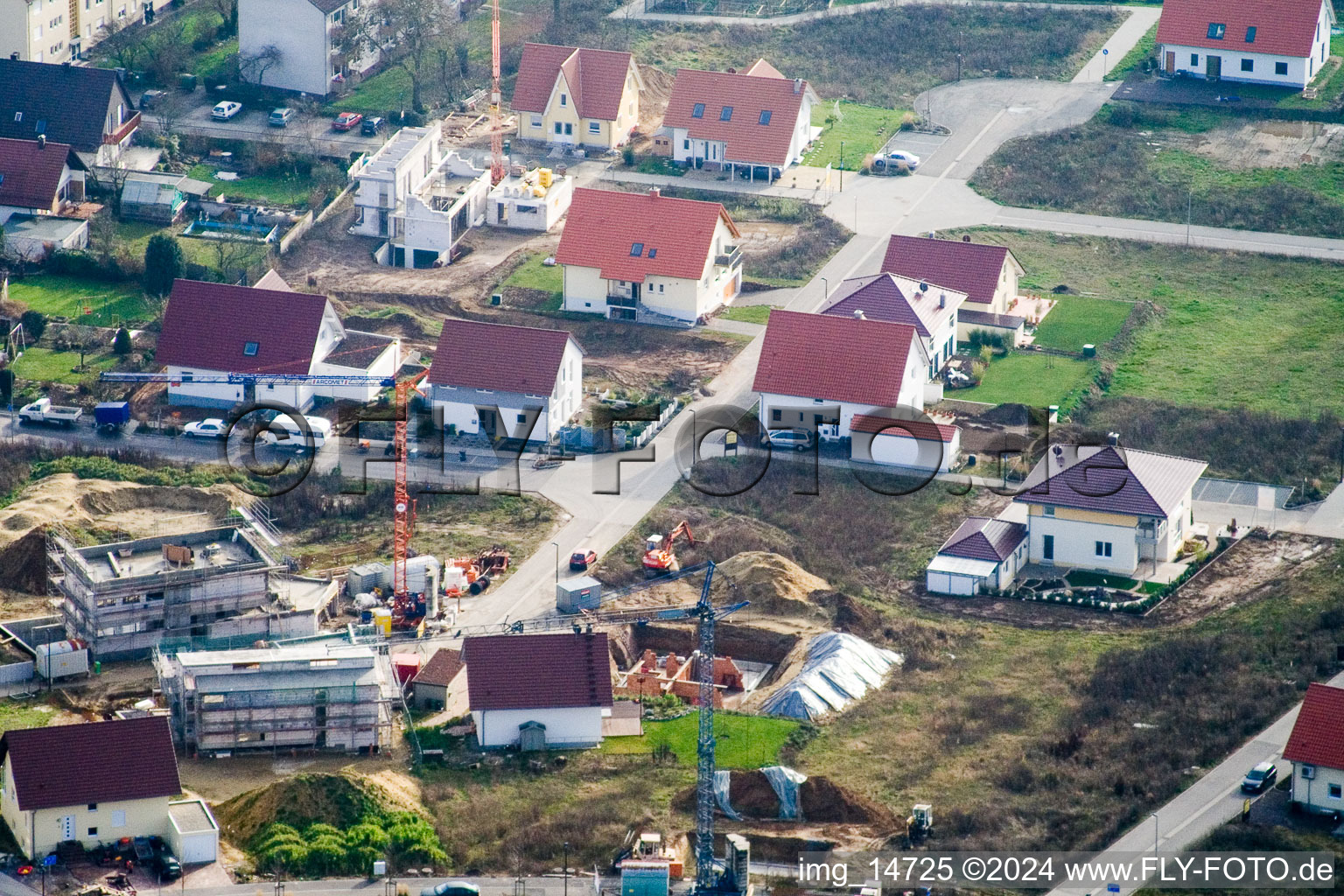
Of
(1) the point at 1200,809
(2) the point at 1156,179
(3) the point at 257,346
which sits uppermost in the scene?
(2) the point at 1156,179

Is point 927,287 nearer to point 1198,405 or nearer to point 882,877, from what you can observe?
point 1198,405

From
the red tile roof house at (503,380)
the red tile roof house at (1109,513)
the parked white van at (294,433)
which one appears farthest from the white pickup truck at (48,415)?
the red tile roof house at (1109,513)

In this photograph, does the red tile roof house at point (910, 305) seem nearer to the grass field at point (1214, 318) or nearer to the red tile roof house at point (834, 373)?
the grass field at point (1214, 318)

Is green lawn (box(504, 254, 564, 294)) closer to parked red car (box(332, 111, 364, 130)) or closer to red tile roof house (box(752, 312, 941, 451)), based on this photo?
parked red car (box(332, 111, 364, 130))

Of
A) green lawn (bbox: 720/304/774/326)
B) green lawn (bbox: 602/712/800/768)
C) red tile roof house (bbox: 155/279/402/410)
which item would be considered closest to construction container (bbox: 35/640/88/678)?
green lawn (bbox: 602/712/800/768)

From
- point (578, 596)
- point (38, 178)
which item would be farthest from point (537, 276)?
point (578, 596)

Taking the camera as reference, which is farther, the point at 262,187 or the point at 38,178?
the point at 262,187

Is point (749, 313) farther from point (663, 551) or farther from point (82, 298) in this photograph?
point (82, 298)
